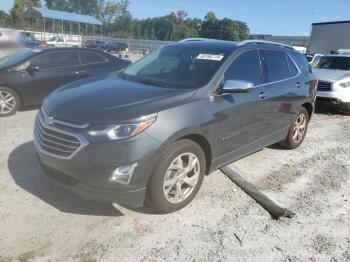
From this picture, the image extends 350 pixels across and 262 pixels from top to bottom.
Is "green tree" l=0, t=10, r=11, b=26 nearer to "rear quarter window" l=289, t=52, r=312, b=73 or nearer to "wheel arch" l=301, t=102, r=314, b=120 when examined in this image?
"rear quarter window" l=289, t=52, r=312, b=73

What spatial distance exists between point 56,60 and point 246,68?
550 centimetres

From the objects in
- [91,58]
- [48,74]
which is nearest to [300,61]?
[91,58]

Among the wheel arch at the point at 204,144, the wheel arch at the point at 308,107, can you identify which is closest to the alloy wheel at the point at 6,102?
the wheel arch at the point at 204,144

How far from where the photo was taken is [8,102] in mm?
8023

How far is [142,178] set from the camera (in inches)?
137

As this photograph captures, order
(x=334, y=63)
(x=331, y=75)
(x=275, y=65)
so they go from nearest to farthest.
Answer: (x=275, y=65), (x=331, y=75), (x=334, y=63)

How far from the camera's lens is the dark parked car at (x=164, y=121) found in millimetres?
3381

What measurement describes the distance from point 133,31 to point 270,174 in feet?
345

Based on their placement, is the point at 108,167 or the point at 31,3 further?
the point at 31,3

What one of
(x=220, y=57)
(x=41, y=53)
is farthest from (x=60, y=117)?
(x=41, y=53)

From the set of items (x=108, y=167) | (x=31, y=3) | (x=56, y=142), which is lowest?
(x=108, y=167)

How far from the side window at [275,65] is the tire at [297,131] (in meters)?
0.85

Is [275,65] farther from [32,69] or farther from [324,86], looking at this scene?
[32,69]

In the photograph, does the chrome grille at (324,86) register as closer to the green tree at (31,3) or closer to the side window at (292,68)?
the side window at (292,68)
